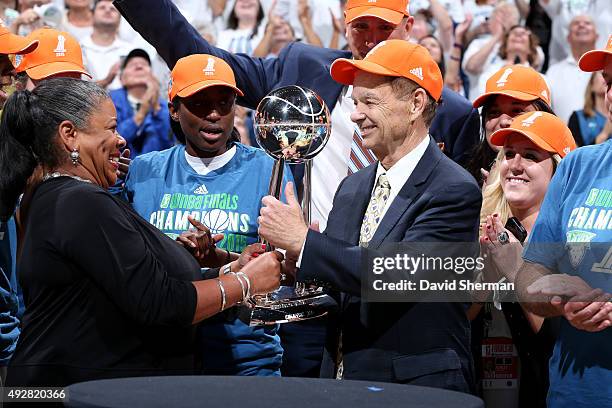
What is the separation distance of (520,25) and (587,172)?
18.4 feet

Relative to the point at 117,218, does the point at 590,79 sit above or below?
above

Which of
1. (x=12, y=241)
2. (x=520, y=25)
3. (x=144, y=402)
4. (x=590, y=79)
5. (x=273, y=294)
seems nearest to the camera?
(x=144, y=402)

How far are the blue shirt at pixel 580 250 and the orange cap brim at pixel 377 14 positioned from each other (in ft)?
5.23

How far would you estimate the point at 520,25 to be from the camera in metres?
8.73

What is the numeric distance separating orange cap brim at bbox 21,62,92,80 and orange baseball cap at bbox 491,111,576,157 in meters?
2.14

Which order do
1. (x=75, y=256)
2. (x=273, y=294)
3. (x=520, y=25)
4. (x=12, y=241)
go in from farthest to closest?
1. (x=520, y=25)
2. (x=12, y=241)
3. (x=273, y=294)
4. (x=75, y=256)

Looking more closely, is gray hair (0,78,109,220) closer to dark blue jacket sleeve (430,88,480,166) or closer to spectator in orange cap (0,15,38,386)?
spectator in orange cap (0,15,38,386)

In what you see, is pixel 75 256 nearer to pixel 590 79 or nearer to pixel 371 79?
pixel 371 79

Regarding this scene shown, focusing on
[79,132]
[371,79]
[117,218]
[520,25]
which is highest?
[520,25]

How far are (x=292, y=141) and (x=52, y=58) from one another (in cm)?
224

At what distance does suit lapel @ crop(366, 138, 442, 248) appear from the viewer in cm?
337

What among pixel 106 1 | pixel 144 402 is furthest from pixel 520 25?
pixel 144 402

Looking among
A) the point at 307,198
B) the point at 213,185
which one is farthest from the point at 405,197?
the point at 213,185

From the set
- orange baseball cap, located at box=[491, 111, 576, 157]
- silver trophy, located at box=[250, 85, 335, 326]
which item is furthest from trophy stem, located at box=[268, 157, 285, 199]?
orange baseball cap, located at box=[491, 111, 576, 157]
